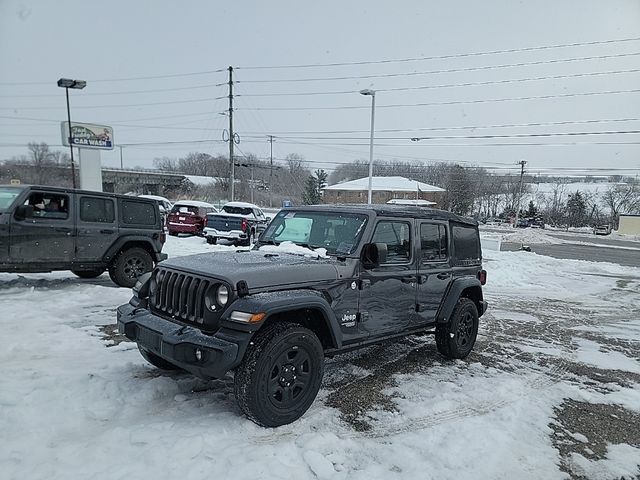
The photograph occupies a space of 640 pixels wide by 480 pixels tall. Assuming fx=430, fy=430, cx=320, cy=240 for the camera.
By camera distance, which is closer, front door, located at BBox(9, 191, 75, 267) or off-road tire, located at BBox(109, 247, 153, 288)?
front door, located at BBox(9, 191, 75, 267)

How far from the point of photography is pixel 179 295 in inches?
147

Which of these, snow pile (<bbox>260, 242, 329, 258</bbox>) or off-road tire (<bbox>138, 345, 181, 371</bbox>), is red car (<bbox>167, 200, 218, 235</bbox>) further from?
off-road tire (<bbox>138, 345, 181, 371</bbox>)

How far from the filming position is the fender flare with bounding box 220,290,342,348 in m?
3.35

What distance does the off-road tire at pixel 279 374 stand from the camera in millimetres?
3396

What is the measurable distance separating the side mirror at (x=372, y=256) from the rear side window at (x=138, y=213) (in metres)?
6.27

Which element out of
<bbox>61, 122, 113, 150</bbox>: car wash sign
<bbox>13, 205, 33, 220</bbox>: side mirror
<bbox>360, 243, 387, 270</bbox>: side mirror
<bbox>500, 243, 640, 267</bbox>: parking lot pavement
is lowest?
<bbox>500, 243, 640, 267</bbox>: parking lot pavement

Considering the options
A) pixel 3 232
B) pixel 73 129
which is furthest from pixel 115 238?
pixel 73 129

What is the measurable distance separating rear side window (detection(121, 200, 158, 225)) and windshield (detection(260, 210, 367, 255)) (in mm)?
4828

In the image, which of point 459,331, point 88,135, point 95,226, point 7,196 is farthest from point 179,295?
point 88,135

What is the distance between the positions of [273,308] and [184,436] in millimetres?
1161

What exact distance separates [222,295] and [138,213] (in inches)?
251

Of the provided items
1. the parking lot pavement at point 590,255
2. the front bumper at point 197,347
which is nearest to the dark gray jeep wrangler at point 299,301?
the front bumper at point 197,347

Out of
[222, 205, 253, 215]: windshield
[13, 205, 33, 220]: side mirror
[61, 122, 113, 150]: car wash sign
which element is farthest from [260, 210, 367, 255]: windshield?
[61, 122, 113, 150]: car wash sign

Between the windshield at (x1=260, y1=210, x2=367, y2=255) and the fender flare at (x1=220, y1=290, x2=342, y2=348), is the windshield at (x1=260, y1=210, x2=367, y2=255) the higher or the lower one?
the higher one
